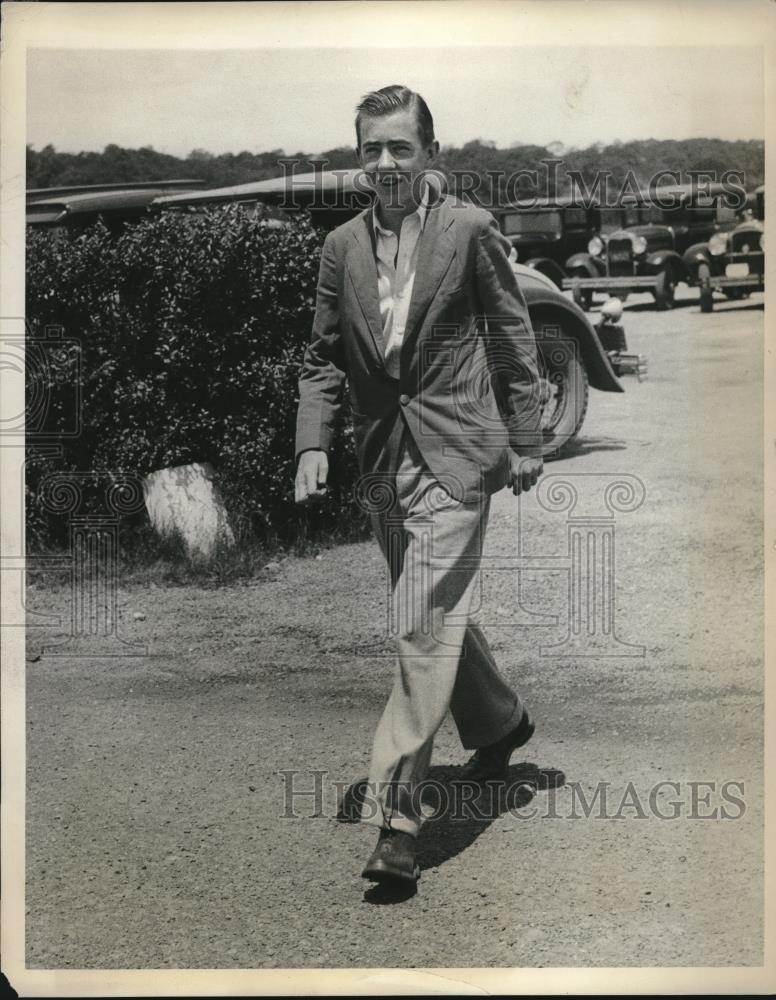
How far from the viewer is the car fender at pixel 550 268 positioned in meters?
5.93

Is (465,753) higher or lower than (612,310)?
lower

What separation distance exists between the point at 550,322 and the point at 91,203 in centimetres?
181

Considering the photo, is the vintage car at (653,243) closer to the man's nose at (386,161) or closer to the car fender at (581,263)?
the car fender at (581,263)

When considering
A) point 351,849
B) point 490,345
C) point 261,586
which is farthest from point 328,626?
point 490,345

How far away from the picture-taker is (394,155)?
177 inches

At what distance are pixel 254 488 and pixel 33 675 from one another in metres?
1.18

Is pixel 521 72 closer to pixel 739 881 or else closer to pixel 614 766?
pixel 614 766

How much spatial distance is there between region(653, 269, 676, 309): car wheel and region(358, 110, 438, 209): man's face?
1.41 meters

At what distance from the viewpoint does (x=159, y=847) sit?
4832 millimetres

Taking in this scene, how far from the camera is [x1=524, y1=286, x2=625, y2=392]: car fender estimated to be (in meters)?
5.72

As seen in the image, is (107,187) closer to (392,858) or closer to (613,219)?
(613,219)

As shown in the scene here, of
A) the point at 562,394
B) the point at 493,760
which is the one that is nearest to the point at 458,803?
the point at 493,760

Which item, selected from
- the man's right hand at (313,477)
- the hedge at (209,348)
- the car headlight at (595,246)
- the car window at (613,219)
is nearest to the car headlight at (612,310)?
the car headlight at (595,246)

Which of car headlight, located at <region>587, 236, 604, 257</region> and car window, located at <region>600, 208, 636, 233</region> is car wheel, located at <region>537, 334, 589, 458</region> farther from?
car window, located at <region>600, 208, 636, 233</region>
